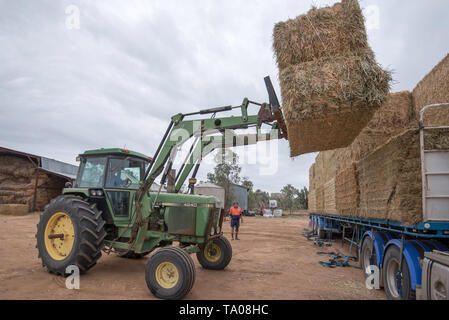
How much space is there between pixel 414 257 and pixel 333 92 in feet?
8.16

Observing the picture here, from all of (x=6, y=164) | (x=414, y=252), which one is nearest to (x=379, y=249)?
(x=414, y=252)

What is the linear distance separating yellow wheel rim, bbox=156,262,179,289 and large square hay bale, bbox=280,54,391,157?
292 cm

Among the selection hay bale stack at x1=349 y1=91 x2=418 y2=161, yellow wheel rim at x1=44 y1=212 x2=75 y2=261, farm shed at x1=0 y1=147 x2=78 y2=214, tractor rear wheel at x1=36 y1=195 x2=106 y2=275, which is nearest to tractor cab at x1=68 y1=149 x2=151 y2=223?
tractor rear wheel at x1=36 y1=195 x2=106 y2=275

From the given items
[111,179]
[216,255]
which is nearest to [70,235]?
[111,179]

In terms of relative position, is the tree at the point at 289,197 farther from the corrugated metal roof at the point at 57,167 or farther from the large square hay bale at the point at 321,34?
the large square hay bale at the point at 321,34

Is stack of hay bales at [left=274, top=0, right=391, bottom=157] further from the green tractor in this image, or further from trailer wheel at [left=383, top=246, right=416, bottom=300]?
trailer wheel at [left=383, top=246, right=416, bottom=300]

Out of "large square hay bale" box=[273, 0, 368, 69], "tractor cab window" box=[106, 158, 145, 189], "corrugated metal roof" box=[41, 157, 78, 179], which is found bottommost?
"tractor cab window" box=[106, 158, 145, 189]

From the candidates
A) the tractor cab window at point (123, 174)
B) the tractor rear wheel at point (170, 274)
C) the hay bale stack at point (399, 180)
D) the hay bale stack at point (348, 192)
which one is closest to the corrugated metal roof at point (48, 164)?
the tractor cab window at point (123, 174)

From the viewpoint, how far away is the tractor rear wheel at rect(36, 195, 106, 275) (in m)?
5.57

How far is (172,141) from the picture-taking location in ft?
20.0

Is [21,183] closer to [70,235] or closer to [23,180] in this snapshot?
[23,180]

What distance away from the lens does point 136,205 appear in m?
5.86

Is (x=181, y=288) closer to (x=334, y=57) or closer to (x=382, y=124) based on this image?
(x=334, y=57)

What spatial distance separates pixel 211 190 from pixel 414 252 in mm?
24084
